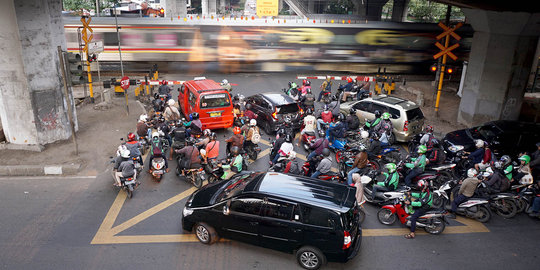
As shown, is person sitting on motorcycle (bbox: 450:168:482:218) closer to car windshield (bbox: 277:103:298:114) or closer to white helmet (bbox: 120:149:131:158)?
car windshield (bbox: 277:103:298:114)

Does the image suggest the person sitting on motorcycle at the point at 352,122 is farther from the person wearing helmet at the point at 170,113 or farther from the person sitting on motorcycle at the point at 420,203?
the person wearing helmet at the point at 170,113

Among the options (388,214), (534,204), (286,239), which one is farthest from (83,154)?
(534,204)

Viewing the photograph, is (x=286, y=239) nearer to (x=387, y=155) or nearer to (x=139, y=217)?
(x=139, y=217)

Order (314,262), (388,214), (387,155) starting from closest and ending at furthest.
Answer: (314,262) → (388,214) → (387,155)

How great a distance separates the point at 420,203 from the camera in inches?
315

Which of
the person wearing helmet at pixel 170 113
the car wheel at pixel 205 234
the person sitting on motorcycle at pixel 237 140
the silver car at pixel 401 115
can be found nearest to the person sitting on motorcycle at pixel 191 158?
the person sitting on motorcycle at pixel 237 140

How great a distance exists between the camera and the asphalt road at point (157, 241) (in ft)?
22.8

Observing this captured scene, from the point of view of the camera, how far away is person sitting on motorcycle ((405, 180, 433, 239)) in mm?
7758

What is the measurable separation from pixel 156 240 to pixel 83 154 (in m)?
5.27

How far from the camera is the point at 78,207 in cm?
869

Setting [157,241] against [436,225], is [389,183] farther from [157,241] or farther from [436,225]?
[157,241]

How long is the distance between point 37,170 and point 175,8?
31430 mm

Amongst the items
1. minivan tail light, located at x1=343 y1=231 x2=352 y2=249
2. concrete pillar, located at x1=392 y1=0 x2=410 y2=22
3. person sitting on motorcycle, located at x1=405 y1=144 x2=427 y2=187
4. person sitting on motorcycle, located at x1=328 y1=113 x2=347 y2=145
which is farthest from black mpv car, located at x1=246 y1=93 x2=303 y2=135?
concrete pillar, located at x1=392 y1=0 x2=410 y2=22

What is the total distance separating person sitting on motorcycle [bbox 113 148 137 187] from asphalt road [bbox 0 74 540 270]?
570mm
